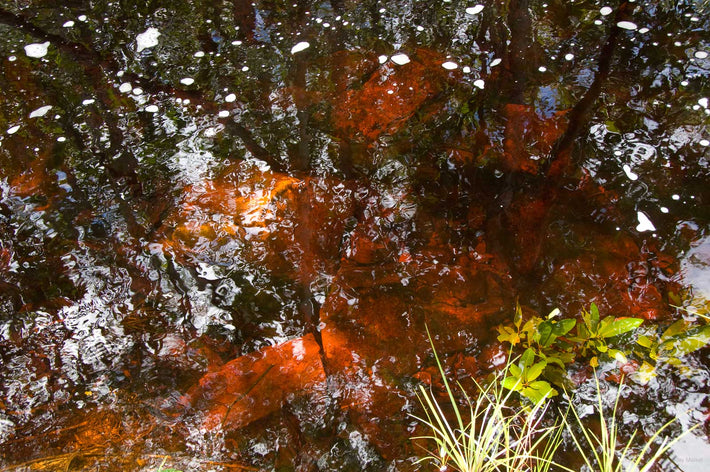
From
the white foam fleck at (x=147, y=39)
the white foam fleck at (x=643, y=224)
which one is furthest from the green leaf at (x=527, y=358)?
the white foam fleck at (x=147, y=39)

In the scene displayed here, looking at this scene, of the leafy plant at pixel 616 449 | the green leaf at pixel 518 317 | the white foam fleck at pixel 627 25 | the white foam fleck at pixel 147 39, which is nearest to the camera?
the leafy plant at pixel 616 449

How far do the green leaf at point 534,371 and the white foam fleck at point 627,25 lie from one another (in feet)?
11.6

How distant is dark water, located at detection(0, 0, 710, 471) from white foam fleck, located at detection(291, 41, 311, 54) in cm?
3

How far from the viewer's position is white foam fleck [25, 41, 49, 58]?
4676 mm

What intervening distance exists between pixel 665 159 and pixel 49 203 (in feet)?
14.4

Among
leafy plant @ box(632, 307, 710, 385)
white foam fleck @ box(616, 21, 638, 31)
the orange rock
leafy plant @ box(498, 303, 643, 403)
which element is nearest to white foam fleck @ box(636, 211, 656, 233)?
leafy plant @ box(632, 307, 710, 385)

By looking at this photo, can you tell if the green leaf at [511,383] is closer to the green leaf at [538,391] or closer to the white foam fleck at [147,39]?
the green leaf at [538,391]

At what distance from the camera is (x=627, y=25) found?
13.7ft

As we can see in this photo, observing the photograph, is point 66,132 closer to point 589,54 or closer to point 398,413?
point 398,413

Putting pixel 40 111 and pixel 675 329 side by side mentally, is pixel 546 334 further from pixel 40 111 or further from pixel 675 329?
pixel 40 111

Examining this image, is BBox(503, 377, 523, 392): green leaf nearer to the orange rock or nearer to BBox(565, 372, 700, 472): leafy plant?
BBox(565, 372, 700, 472): leafy plant

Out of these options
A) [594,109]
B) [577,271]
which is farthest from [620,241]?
[594,109]

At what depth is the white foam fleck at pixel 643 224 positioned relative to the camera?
9.05ft

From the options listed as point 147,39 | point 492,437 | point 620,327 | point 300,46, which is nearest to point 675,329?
point 620,327
